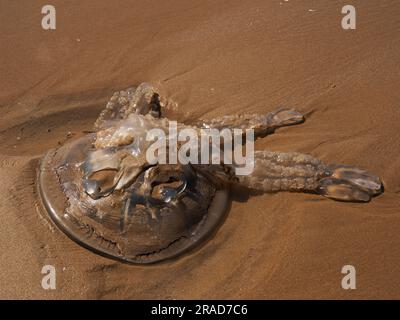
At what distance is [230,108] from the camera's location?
449 cm

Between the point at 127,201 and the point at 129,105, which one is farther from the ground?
the point at 129,105

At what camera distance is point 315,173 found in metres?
3.92

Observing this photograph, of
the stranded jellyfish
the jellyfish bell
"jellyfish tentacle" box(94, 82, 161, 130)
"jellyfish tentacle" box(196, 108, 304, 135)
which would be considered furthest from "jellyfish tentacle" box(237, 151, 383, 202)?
"jellyfish tentacle" box(94, 82, 161, 130)

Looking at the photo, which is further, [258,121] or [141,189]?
[258,121]

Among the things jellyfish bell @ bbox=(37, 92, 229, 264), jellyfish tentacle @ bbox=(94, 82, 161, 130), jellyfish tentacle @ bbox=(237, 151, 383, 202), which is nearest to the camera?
jellyfish bell @ bbox=(37, 92, 229, 264)

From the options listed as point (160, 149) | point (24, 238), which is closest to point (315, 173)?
point (160, 149)

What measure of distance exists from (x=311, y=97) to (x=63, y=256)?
109 inches

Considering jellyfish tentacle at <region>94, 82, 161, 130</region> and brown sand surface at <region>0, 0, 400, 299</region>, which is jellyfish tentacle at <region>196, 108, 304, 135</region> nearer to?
brown sand surface at <region>0, 0, 400, 299</region>

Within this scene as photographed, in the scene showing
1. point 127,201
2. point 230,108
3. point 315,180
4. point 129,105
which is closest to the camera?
point 127,201

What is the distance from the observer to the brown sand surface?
133 inches

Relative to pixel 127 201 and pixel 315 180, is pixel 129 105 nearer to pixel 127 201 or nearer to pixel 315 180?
pixel 127 201

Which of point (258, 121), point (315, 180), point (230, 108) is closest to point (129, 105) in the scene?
point (230, 108)

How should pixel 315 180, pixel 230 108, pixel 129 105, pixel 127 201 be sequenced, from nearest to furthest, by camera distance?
pixel 127 201, pixel 315 180, pixel 129 105, pixel 230 108

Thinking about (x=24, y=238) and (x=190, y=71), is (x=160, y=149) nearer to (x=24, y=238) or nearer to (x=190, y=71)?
(x=24, y=238)
